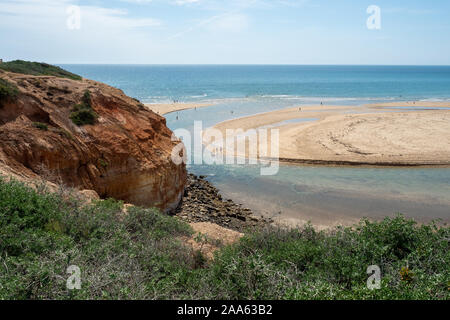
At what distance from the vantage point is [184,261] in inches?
278

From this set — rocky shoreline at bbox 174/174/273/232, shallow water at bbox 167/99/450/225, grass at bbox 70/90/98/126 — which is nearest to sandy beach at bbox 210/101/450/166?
shallow water at bbox 167/99/450/225

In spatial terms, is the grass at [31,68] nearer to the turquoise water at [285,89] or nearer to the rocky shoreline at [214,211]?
the rocky shoreline at [214,211]

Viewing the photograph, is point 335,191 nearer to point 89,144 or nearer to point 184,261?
point 89,144

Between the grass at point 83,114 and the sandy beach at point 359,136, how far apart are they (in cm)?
1546

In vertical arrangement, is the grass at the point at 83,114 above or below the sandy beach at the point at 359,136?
above

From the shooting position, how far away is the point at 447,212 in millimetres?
16453

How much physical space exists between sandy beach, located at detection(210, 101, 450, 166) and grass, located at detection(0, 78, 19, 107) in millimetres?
18240

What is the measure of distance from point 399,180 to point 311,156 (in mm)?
6680

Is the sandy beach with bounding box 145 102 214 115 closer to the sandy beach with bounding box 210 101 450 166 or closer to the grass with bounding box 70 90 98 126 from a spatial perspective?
the sandy beach with bounding box 210 101 450 166

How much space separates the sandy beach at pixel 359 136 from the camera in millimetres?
24781

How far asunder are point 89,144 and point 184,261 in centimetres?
821

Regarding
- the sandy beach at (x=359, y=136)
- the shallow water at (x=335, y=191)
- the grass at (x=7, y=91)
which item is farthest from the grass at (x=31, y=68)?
the sandy beach at (x=359, y=136)

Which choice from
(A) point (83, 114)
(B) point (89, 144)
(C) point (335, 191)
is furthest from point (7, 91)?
(C) point (335, 191)
